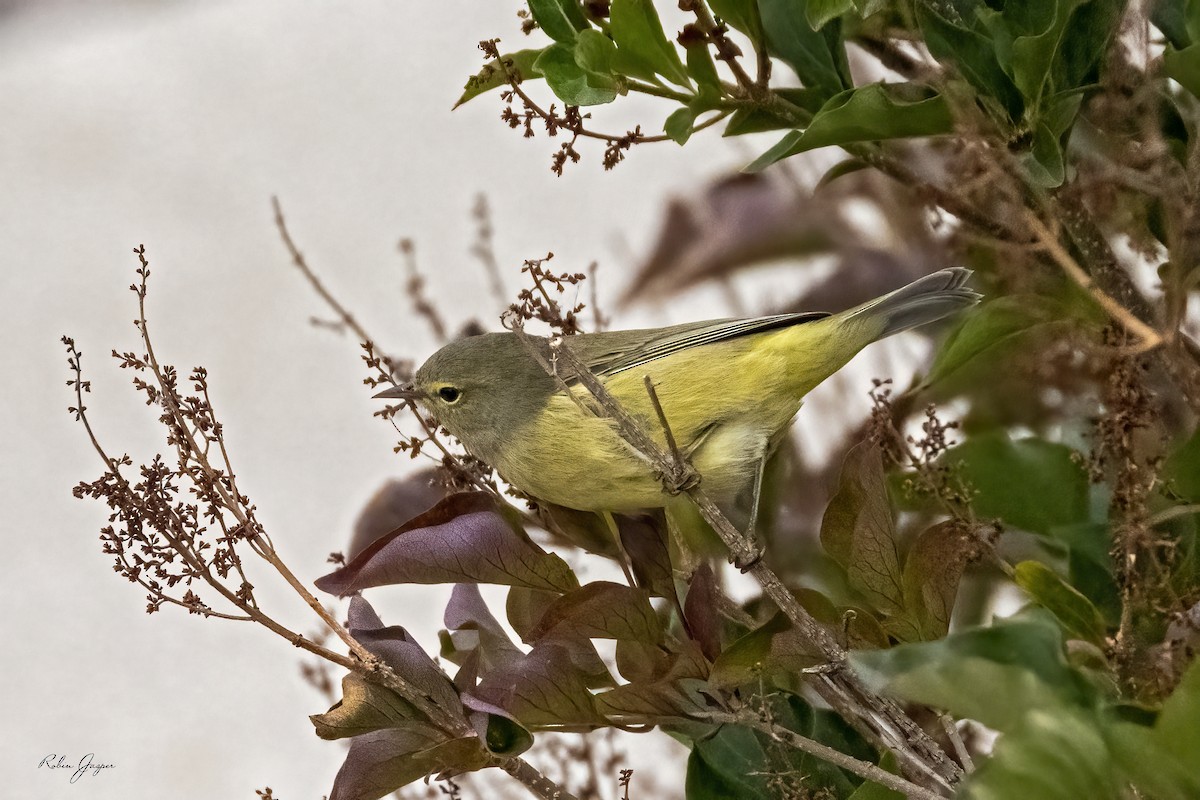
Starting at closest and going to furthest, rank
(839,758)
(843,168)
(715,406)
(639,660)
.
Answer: (839,758) → (639,660) → (843,168) → (715,406)

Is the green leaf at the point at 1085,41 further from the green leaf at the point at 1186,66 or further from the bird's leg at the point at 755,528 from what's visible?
the bird's leg at the point at 755,528

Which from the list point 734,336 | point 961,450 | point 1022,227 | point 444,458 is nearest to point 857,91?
point 1022,227

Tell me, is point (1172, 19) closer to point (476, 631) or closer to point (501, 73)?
point (501, 73)

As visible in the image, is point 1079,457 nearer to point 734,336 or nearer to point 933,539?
point 933,539

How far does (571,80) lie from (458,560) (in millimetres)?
281

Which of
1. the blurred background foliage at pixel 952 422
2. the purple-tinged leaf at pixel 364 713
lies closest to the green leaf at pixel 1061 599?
the blurred background foliage at pixel 952 422

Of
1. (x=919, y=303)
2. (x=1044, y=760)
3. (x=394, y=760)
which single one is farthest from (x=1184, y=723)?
(x=919, y=303)

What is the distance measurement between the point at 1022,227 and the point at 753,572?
0.24 meters

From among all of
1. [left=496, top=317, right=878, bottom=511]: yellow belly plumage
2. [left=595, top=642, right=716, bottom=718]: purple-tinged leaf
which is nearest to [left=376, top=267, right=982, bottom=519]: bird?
[left=496, top=317, right=878, bottom=511]: yellow belly plumage

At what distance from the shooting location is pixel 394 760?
0.62 metres

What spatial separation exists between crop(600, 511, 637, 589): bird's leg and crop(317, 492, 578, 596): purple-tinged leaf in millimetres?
43

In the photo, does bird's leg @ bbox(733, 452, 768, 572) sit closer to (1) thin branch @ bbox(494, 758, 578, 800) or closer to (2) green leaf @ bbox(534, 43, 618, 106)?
(1) thin branch @ bbox(494, 758, 578, 800)

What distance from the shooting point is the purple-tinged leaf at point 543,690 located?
0.62 meters

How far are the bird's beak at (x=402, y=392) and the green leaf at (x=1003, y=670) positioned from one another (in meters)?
0.61
